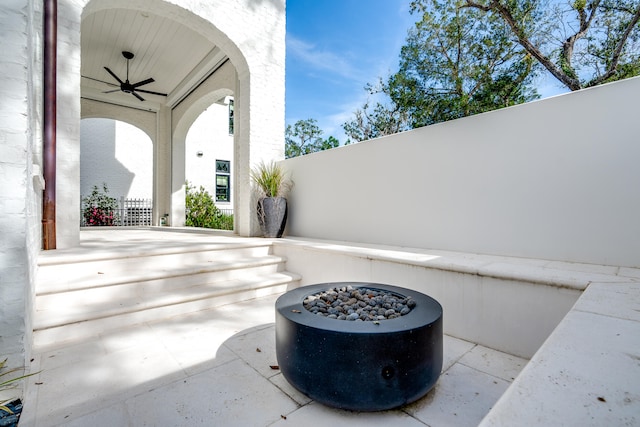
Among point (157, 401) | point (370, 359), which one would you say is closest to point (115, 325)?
point (157, 401)

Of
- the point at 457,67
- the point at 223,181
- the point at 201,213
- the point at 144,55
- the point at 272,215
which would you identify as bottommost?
the point at 272,215

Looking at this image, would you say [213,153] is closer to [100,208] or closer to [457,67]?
[100,208]

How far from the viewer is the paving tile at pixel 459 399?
4.07ft

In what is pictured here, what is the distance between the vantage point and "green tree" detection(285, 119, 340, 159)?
1772cm

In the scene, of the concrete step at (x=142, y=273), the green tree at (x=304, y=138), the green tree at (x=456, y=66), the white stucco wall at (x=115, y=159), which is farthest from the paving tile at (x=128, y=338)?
the green tree at (x=304, y=138)

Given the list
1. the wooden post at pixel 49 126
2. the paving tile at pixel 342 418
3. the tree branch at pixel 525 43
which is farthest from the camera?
the tree branch at pixel 525 43

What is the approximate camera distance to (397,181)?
337cm

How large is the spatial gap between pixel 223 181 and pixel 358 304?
33.4ft

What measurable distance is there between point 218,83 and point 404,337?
604 centimetres

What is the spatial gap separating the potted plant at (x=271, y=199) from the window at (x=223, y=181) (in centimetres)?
658

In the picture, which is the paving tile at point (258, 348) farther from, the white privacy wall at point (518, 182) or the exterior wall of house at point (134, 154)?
the exterior wall of house at point (134, 154)

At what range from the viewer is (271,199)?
4.35 m

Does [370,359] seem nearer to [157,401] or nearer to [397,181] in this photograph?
[157,401]

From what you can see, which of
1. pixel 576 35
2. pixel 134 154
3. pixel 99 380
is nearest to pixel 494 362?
pixel 99 380
